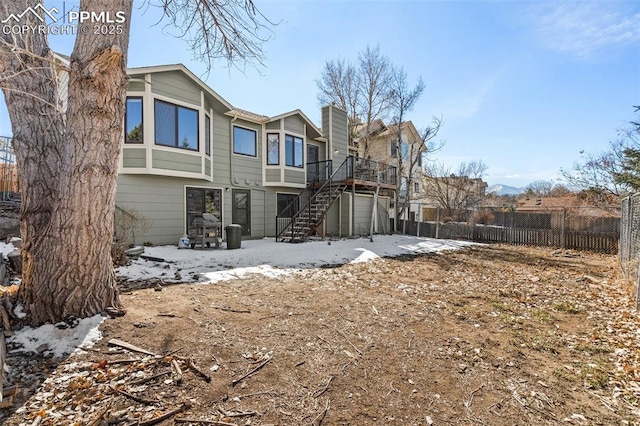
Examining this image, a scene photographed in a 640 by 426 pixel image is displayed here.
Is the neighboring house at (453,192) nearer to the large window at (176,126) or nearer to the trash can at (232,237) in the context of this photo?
the trash can at (232,237)

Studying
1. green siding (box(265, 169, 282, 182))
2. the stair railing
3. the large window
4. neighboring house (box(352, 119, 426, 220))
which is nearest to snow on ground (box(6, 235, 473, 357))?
the stair railing

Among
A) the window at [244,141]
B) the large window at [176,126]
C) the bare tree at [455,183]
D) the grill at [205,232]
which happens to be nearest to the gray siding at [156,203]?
the grill at [205,232]

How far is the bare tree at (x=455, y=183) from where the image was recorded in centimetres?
2334

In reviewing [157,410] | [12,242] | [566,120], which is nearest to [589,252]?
[566,120]

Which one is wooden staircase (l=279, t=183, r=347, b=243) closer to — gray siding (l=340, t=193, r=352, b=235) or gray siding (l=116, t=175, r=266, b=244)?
gray siding (l=340, t=193, r=352, b=235)

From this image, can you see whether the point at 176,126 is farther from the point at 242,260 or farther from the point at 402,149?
the point at 402,149

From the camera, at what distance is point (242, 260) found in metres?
7.90

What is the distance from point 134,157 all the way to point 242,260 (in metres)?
4.96

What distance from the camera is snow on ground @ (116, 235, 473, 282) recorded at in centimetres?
606

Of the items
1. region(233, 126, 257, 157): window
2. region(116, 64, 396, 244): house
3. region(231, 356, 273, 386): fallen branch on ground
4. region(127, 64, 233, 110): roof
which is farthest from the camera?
region(233, 126, 257, 157): window

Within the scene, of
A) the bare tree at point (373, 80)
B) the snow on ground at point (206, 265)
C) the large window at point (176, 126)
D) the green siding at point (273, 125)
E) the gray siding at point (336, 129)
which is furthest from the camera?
the bare tree at point (373, 80)

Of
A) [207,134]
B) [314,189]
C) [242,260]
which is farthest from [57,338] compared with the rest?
[314,189]

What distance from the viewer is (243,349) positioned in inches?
119

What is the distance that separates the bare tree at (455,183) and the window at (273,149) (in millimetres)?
13929
